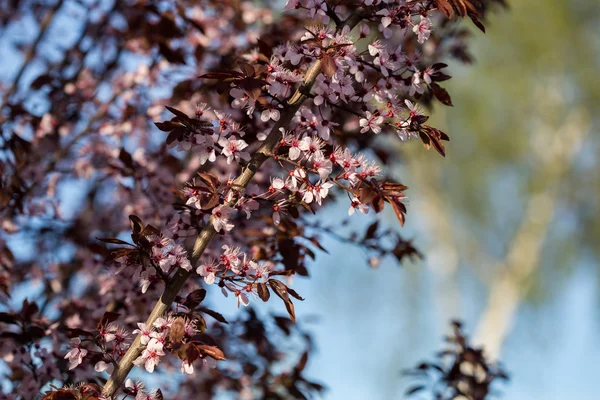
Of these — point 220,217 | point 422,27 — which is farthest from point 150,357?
point 422,27

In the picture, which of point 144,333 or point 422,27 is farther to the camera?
point 422,27

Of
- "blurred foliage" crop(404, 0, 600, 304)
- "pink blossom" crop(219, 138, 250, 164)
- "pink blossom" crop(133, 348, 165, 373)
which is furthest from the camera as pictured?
"blurred foliage" crop(404, 0, 600, 304)

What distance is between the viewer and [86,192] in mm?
3639

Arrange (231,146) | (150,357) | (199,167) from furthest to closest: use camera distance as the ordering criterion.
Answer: (199,167) → (231,146) → (150,357)

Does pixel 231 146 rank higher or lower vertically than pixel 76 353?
higher

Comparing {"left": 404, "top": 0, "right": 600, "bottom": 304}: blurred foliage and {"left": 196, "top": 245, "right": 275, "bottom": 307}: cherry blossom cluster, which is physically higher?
{"left": 404, "top": 0, "right": 600, "bottom": 304}: blurred foliage

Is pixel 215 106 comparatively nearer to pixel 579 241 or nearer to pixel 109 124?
pixel 109 124

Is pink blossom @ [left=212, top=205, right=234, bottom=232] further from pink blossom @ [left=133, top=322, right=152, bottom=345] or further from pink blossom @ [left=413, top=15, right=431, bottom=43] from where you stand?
pink blossom @ [left=413, top=15, right=431, bottom=43]

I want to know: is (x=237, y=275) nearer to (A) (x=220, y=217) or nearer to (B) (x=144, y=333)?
(A) (x=220, y=217)

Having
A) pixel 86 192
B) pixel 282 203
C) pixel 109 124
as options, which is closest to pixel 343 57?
pixel 282 203

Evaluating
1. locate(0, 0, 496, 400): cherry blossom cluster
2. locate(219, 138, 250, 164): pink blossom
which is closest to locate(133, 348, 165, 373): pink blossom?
locate(0, 0, 496, 400): cherry blossom cluster

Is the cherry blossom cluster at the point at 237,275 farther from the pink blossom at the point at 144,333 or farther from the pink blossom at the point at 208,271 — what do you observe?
the pink blossom at the point at 144,333

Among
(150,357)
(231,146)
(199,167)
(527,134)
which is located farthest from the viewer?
(527,134)

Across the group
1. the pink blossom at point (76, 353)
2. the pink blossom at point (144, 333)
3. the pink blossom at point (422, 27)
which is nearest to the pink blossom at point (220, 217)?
the pink blossom at point (144, 333)
